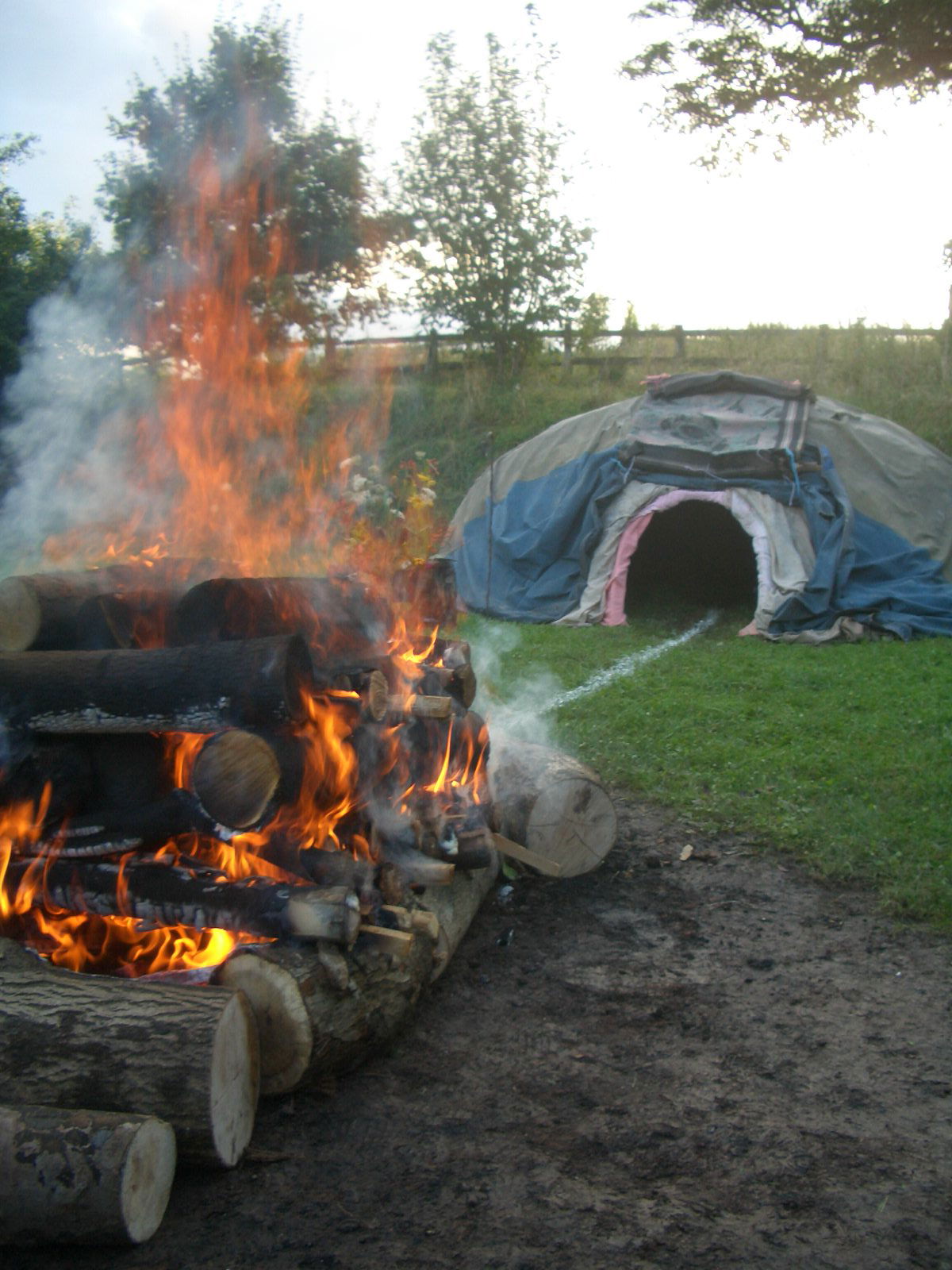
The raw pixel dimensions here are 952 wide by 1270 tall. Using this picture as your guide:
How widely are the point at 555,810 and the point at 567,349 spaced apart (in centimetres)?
1789

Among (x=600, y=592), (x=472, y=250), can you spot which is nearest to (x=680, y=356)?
(x=472, y=250)

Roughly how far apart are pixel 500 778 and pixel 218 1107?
2.24m

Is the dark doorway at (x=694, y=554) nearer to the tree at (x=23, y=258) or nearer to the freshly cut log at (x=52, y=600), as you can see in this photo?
the tree at (x=23, y=258)

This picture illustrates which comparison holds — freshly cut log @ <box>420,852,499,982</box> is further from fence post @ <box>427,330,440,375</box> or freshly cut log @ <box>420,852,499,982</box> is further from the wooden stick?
fence post @ <box>427,330,440,375</box>

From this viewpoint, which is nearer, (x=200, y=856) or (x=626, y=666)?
(x=200, y=856)

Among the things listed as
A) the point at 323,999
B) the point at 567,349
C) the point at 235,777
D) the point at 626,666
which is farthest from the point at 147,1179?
the point at 567,349

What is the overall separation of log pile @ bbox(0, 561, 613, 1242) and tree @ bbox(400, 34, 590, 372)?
17698 millimetres

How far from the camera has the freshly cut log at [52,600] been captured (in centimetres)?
388

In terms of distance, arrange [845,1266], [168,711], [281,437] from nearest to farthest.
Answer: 1. [845,1266]
2. [168,711]
3. [281,437]

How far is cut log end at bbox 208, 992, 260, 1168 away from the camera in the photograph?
2568 millimetres

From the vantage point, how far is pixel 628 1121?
113 inches

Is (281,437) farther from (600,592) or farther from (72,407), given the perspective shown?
(600,592)

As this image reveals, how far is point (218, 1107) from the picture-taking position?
256 centimetres

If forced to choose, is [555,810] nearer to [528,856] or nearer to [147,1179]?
[528,856]
